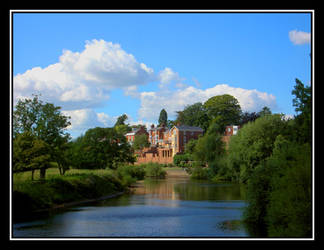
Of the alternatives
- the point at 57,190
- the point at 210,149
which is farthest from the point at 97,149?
the point at 57,190

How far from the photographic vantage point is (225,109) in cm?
11475

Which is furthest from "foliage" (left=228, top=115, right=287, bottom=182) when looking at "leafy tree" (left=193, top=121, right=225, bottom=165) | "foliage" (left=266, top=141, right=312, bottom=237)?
"foliage" (left=266, top=141, right=312, bottom=237)

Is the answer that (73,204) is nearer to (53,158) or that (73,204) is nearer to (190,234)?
(53,158)

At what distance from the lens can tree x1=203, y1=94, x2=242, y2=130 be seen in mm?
113625

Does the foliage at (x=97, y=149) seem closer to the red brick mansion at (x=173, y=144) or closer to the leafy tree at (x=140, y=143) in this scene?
the red brick mansion at (x=173, y=144)

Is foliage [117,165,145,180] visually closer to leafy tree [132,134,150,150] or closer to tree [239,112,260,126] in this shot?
tree [239,112,260,126]

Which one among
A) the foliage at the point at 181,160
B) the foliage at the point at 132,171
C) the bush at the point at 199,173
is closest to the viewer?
the foliage at the point at 132,171

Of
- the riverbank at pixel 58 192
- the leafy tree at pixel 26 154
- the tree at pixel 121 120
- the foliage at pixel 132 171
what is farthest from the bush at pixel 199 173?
the tree at pixel 121 120

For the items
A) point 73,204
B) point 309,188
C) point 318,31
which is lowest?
point 73,204

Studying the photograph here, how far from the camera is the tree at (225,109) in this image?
11362 cm

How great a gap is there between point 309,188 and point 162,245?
754 centimetres

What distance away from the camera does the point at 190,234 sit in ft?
66.1

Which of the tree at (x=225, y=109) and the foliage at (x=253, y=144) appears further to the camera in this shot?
the tree at (x=225, y=109)
